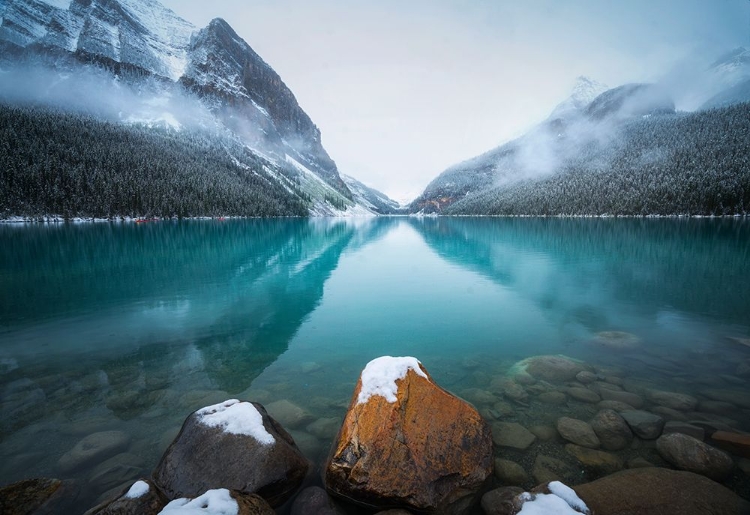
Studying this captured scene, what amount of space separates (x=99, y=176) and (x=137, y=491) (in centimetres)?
14510

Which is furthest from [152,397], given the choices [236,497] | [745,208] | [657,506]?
[745,208]

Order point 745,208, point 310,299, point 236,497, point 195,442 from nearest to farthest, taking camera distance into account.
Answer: point 236,497
point 195,442
point 310,299
point 745,208

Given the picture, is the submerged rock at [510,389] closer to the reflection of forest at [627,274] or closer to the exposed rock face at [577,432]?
the exposed rock face at [577,432]

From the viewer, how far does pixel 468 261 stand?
3903 centimetres

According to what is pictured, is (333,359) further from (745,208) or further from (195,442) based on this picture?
(745,208)

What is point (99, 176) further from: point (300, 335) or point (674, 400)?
point (674, 400)

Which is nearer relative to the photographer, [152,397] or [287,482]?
[287,482]

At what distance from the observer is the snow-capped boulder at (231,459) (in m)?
5.79

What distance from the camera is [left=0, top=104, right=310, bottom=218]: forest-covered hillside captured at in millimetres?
101438

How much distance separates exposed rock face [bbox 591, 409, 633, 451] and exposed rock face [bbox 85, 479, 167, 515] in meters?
8.96

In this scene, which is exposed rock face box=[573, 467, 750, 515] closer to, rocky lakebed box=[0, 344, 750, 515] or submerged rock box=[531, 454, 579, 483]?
rocky lakebed box=[0, 344, 750, 515]

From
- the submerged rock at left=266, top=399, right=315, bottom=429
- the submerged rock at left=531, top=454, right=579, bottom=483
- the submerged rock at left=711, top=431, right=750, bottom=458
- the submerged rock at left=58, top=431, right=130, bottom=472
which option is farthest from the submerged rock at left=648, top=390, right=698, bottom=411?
the submerged rock at left=58, top=431, right=130, bottom=472

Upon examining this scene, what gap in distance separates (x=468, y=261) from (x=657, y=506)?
34460 millimetres

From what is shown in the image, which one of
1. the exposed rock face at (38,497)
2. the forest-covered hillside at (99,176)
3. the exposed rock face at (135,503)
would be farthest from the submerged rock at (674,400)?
the forest-covered hillside at (99,176)
